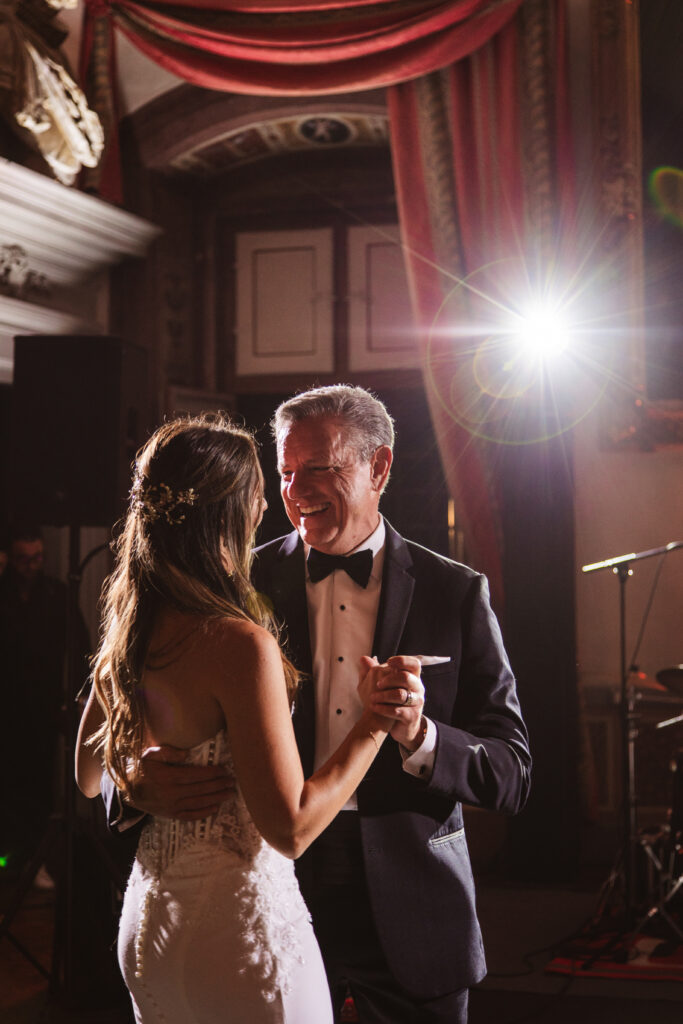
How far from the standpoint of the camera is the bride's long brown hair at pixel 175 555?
1.59 m

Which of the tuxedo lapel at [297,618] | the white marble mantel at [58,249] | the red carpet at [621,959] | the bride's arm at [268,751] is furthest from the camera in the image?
the white marble mantel at [58,249]

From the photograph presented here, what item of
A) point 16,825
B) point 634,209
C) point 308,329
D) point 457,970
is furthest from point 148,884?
point 308,329

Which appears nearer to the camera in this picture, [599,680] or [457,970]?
[457,970]

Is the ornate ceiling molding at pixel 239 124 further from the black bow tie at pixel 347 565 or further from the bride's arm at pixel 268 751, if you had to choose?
the bride's arm at pixel 268 751

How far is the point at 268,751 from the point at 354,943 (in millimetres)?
582

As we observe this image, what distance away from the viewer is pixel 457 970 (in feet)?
6.01

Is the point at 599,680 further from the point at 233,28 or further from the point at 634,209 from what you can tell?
the point at 233,28

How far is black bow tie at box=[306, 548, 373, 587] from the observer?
79.0 inches

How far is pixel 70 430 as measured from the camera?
3883mm

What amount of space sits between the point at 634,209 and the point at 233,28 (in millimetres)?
2047

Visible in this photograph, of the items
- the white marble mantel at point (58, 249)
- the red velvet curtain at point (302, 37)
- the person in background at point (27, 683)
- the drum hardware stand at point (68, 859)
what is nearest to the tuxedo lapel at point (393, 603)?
the drum hardware stand at point (68, 859)

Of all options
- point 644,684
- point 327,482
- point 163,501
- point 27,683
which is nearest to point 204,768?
point 163,501

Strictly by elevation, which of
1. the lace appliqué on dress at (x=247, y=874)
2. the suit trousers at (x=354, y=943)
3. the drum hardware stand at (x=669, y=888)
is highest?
the lace appliqué on dress at (x=247, y=874)

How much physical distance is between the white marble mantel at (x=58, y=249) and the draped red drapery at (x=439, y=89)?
2.73 feet
